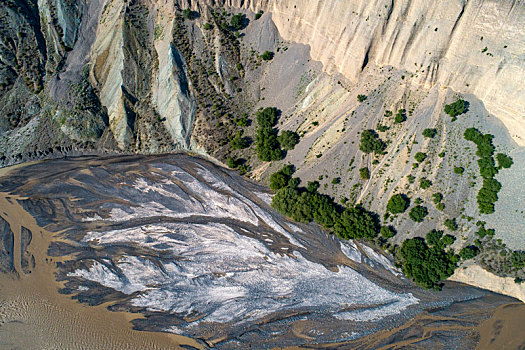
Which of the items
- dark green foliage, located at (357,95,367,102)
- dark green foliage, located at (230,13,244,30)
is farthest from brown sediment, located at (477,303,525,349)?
dark green foliage, located at (230,13,244,30)

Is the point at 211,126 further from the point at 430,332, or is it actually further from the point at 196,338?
the point at 430,332

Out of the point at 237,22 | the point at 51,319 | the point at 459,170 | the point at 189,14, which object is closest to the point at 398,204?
the point at 459,170

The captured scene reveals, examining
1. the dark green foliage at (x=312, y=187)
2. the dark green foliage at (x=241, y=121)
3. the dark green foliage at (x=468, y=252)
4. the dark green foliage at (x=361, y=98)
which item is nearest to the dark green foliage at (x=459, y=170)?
the dark green foliage at (x=468, y=252)

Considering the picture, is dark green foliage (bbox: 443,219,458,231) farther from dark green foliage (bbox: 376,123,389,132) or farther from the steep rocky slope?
dark green foliage (bbox: 376,123,389,132)

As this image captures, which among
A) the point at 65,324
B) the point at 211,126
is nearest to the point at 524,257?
the point at 211,126

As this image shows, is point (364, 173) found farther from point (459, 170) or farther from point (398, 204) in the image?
point (459, 170)

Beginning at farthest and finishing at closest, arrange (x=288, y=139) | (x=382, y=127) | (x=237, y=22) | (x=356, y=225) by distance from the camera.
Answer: (x=237, y=22) → (x=288, y=139) → (x=382, y=127) → (x=356, y=225)
